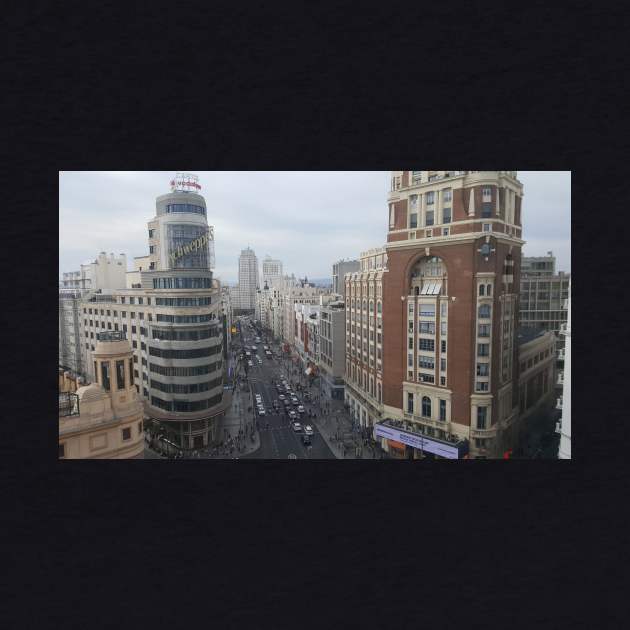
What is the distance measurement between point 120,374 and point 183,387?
1667mm

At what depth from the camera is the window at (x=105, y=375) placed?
4566 millimetres

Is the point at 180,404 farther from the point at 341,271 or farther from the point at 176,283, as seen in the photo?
the point at 341,271

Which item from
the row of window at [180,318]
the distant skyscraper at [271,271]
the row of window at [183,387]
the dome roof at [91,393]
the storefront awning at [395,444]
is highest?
the distant skyscraper at [271,271]

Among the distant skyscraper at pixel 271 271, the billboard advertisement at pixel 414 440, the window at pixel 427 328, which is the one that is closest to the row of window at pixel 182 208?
the distant skyscraper at pixel 271 271

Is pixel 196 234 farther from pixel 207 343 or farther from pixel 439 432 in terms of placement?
pixel 439 432

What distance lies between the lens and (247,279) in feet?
21.8

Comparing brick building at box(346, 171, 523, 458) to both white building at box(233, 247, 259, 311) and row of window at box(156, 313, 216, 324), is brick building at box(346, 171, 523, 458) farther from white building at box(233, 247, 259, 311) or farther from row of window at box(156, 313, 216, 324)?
row of window at box(156, 313, 216, 324)

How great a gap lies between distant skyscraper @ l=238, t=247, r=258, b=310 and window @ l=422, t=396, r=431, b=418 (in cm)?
425

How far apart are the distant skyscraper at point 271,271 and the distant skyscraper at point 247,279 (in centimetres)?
21

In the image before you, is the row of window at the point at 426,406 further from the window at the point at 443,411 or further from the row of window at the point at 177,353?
the row of window at the point at 177,353

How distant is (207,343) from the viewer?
6.77 metres
